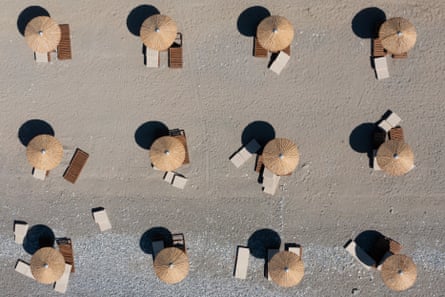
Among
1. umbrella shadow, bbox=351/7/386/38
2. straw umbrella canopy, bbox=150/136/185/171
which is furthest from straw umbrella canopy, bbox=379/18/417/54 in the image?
straw umbrella canopy, bbox=150/136/185/171

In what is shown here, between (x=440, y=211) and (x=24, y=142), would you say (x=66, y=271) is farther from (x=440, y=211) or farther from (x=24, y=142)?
(x=440, y=211)

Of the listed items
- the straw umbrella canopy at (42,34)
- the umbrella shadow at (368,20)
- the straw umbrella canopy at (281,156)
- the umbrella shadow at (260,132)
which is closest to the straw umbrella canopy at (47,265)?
the straw umbrella canopy at (42,34)

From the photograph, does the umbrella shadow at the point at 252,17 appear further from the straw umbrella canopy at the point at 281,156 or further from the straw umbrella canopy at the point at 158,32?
the straw umbrella canopy at the point at 281,156

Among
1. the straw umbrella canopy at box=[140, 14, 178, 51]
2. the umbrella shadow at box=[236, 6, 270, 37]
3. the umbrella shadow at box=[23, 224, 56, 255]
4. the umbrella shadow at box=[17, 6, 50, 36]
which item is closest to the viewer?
the straw umbrella canopy at box=[140, 14, 178, 51]

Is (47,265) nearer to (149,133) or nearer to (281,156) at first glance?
(149,133)

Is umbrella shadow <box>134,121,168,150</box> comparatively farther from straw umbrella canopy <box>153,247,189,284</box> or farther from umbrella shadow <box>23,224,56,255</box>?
umbrella shadow <box>23,224,56,255</box>

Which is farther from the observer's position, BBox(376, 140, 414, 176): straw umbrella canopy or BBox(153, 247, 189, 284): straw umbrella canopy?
BBox(153, 247, 189, 284): straw umbrella canopy

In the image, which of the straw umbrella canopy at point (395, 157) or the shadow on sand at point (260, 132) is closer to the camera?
the straw umbrella canopy at point (395, 157)

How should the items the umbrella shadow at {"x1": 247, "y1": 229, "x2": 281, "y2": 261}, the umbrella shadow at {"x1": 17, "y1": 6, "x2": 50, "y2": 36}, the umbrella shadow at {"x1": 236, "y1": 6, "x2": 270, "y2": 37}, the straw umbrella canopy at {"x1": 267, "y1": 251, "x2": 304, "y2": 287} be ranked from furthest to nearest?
the umbrella shadow at {"x1": 17, "y1": 6, "x2": 50, "y2": 36}, the umbrella shadow at {"x1": 247, "y1": 229, "x2": 281, "y2": 261}, the umbrella shadow at {"x1": 236, "y1": 6, "x2": 270, "y2": 37}, the straw umbrella canopy at {"x1": 267, "y1": 251, "x2": 304, "y2": 287}
